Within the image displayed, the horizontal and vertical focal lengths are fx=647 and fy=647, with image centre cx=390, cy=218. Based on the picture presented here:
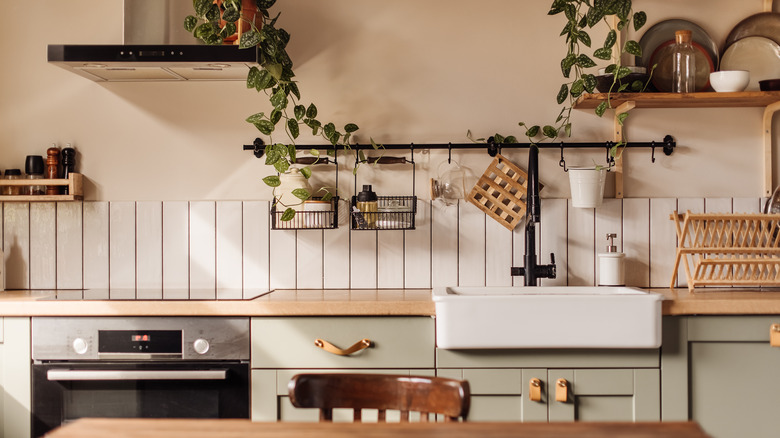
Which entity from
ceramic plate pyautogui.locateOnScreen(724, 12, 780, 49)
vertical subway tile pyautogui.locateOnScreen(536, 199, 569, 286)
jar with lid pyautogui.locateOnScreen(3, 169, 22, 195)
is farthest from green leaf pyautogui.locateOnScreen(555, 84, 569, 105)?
jar with lid pyautogui.locateOnScreen(3, 169, 22, 195)

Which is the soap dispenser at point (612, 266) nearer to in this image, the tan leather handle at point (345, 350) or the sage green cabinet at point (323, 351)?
the sage green cabinet at point (323, 351)

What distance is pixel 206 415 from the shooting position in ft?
6.53

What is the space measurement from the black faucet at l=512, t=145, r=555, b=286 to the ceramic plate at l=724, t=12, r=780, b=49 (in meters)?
0.98

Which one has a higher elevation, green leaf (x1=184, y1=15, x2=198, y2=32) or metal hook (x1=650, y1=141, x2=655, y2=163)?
green leaf (x1=184, y1=15, x2=198, y2=32)

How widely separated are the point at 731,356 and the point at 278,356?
54.9 inches

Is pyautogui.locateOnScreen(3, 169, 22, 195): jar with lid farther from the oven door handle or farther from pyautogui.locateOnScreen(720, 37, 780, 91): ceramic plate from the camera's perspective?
pyautogui.locateOnScreen(720, 37, 780, 91): ceramic plate

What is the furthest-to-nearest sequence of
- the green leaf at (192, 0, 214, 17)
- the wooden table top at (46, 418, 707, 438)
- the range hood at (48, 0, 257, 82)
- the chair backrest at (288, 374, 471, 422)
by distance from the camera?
the green leaf at (192, 0, 214, 17), the range hood at (48, 0, 257, 82), the chair backrest at (288, 374, 471, 422), the wooden table top at (46, 418, 707, 438)

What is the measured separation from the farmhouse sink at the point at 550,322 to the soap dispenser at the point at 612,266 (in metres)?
0.49

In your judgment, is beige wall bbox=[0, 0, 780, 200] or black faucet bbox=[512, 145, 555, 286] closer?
black faucet bbox=[512, 145, 555, 286]

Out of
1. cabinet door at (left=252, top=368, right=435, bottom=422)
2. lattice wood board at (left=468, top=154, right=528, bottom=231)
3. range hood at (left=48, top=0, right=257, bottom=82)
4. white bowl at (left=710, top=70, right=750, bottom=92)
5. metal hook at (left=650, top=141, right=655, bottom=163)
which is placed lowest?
cabinet door at (left=252, top=368, right=435, bottom=422)

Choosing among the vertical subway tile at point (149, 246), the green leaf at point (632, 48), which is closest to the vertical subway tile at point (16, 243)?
the vertical subway tile at point (149, 246)

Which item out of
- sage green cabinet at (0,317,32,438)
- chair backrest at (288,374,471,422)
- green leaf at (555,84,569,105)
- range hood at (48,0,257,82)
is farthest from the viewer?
green leaf at (555,84,569,105)

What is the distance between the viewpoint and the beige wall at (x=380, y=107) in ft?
8.38

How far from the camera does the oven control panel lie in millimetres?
2010
